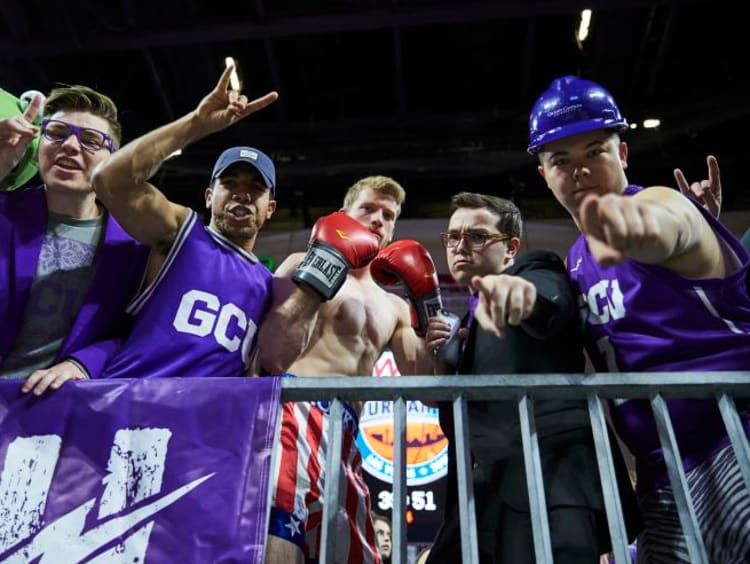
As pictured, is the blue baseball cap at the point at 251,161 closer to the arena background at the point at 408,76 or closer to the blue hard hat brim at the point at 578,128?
the blue hard hat brim at the point at 578,128

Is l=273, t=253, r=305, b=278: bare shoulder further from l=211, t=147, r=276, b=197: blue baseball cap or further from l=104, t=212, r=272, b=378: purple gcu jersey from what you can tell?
l=211, t=147, r=276, b=197: blue baseball cap

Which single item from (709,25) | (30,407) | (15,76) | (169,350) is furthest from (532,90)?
(30,407)

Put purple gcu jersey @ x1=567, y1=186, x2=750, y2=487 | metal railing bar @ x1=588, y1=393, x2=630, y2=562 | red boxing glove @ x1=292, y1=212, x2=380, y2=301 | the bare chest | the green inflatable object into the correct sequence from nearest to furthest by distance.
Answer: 1. metal railing bar @ x1=588, y1=393, x2=630, y2=562
2. purple gcu jersey @ x1=567, y1=186, x2=750, y2=487
3. red boxing glove @ x1=292, y1=212, x2=380, y2=301
4. the green inflatable object
5. the bare chest

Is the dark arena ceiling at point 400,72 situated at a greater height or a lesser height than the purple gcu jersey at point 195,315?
greater

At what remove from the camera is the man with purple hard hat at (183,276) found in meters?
1.71

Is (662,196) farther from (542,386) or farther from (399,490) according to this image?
(399,490)

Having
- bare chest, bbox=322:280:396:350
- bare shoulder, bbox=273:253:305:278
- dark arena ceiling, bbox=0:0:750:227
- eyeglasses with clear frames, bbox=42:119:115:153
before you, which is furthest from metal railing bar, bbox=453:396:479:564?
dark arena ceiling, bbox=0:0:750:227

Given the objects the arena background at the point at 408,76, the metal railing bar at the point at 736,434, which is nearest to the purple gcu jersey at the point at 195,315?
the metal railing bar at the point at 736,434

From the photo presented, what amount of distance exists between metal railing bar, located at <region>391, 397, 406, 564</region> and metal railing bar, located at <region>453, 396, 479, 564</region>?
0.11 metres

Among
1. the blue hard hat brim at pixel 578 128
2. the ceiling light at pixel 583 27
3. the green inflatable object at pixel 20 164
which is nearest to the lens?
the blue hard hat brim at pixel 578 128

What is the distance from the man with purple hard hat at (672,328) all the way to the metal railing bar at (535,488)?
1.11 ft

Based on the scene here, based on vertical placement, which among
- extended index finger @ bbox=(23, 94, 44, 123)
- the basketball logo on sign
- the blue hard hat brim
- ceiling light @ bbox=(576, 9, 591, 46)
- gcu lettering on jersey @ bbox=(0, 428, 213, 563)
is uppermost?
ceiling light @ bbox=(576, 9, 591, 46)

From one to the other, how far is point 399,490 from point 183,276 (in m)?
0.91

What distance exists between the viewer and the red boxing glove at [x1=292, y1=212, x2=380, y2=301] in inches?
72.7
